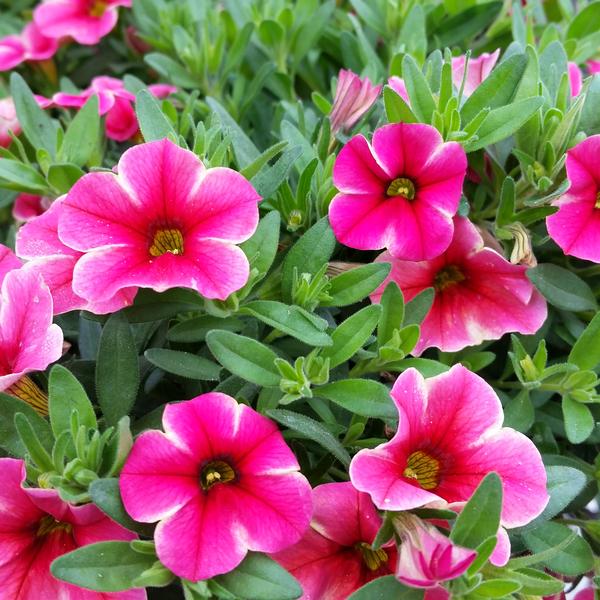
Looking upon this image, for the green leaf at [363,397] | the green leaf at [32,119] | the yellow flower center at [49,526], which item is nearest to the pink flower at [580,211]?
the green leaf at [363,397]

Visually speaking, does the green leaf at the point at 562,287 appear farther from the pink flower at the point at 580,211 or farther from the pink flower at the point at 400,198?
the pink flower at the point at 400,198

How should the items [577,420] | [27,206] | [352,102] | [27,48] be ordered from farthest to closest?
[27,48] → [27,206] → [352,102] → [577,420]

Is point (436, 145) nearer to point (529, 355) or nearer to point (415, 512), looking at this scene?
point (529, 355)

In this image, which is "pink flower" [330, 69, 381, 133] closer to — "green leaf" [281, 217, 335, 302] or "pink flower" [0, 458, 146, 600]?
"green leaf" [281, 217, 335, 302]

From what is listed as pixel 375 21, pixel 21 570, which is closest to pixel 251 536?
pixel 21 570

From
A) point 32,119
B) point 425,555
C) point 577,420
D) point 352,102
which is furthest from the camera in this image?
point 32,119

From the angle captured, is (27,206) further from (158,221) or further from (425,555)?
(425,555)

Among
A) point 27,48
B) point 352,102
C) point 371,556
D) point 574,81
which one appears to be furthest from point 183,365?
point 27,48
